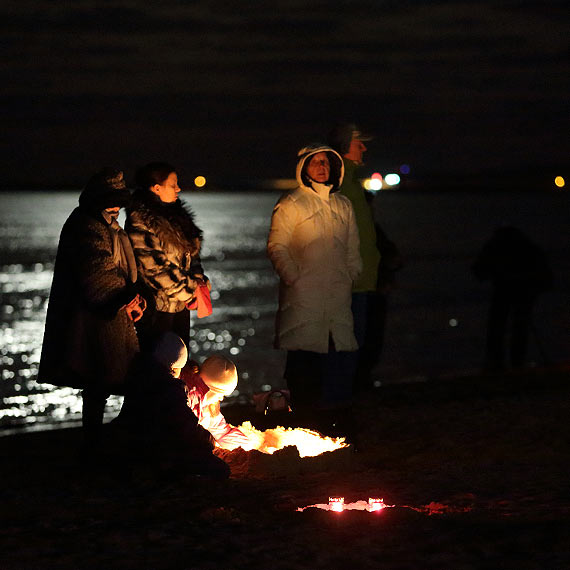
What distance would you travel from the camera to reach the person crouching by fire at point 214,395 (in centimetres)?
661

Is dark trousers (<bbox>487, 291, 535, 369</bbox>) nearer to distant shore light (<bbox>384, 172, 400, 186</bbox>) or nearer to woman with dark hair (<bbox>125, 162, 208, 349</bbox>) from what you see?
distant shore light (<bbox>384, 172, 400, 186</bbox>)

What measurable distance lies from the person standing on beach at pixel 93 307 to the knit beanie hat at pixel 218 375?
48 centimetres

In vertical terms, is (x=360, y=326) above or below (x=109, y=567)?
above

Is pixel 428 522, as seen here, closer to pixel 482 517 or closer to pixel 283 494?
pixel 482 517

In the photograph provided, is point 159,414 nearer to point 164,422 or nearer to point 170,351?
point 164,422

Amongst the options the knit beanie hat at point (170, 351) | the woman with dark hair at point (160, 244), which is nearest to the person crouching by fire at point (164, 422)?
the knit beanie hat at point (170, 351)

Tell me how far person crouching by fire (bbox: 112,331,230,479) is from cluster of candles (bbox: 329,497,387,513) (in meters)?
0.77

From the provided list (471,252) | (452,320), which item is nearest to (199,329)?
(452,320)

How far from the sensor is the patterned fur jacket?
22.6ft

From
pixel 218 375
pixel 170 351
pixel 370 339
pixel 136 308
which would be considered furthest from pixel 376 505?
pixel 370 339

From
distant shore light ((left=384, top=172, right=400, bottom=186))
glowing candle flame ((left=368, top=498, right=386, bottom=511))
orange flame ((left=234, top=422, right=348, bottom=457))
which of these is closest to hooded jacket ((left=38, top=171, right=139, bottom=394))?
orange flame ((left=234, top=422, right=348, bottom=457))

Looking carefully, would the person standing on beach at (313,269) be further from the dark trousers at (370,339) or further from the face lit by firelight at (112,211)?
the dark trousers at (370,339)

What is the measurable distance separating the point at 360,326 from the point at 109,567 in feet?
12.4

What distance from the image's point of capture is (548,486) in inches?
234
